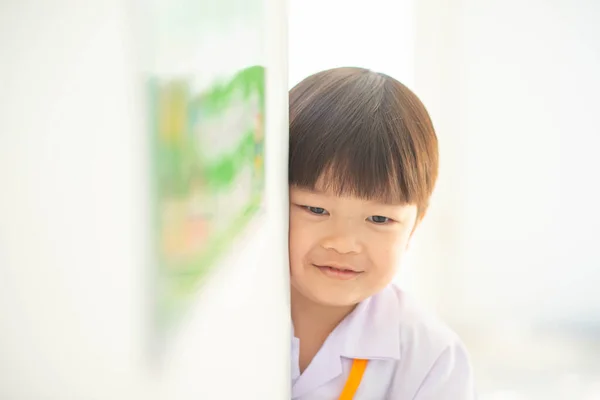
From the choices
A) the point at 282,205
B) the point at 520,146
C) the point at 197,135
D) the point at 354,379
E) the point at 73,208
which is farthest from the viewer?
the point at 520,146

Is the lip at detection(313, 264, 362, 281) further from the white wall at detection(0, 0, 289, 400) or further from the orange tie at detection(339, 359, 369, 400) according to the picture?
the white wall at detection(0, 0, 289, 400)

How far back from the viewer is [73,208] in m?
0.24

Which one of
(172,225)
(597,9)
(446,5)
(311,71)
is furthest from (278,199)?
(597,9)

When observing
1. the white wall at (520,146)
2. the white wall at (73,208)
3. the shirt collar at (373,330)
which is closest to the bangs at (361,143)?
the shirt collar at (373,330)

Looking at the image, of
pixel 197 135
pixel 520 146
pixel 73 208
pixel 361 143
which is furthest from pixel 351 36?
pixel 73 208

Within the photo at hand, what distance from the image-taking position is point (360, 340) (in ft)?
2.88

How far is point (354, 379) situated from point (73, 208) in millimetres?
674

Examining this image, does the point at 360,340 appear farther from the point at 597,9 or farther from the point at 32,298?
the point at 597,9

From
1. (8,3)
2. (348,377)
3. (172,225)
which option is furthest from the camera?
(348,377)

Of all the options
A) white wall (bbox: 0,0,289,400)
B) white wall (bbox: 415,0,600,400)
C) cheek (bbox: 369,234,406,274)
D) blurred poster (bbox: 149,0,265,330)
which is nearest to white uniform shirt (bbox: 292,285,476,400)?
cheek (bbox: 369,234,406,274)

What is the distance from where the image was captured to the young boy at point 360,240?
77 cm

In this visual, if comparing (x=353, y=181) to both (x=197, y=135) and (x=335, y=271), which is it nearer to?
(x=335, y=271)

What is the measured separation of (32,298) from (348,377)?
684 mm

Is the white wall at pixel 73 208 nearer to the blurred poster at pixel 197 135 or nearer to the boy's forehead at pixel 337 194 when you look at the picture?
the blurred poster at pixel 197 135
